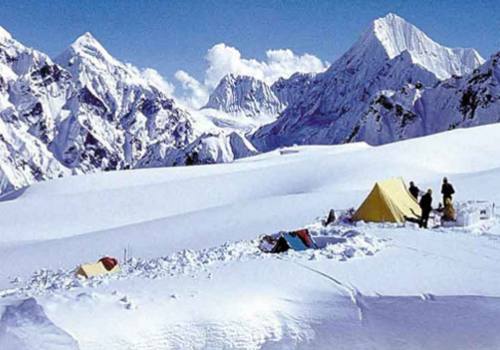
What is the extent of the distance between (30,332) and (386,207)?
48.0 ft

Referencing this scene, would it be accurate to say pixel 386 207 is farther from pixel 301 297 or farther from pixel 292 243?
pixel 301 297

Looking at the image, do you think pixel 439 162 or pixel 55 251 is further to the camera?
pixel 439 162

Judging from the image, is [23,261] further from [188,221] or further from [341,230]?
[341,230]

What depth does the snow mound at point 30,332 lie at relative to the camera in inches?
392

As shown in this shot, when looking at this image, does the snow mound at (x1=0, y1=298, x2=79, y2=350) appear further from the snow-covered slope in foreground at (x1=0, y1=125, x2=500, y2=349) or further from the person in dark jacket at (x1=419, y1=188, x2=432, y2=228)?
the person in dark jacket at (x1=419, y1=188, x2=432, y2=228)

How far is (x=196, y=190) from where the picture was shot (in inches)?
1661

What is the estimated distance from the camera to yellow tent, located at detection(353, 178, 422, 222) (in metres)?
22.2

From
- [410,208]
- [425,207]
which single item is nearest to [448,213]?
[425,207]

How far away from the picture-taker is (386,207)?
22.3m

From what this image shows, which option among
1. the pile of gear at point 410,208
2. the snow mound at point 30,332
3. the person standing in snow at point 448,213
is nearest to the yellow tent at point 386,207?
the pile of gear at point 410,208

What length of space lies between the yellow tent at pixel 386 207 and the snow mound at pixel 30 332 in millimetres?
13928

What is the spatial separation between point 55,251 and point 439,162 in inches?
1077

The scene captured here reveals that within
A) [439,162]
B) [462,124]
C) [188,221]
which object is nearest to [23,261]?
[188,221]

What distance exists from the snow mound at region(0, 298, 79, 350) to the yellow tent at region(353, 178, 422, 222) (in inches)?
548
